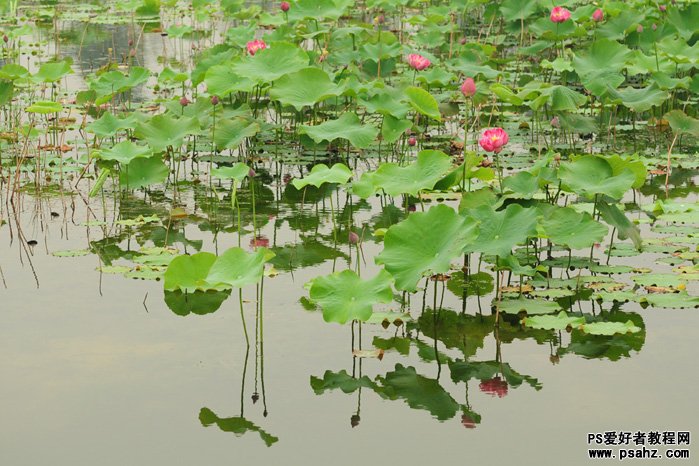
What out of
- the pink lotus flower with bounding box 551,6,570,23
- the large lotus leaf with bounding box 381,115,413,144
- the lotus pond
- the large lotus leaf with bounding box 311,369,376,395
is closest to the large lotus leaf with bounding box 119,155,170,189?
the lotus pond

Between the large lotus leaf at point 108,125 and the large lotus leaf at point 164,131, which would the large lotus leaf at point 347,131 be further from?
the large lotus leaf at point 108,125

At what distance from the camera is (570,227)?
3621mm

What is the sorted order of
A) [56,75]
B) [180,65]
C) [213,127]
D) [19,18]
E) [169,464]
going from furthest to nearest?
[19,18]
[180,65]
[56,75]
[213,127]
[169,464]

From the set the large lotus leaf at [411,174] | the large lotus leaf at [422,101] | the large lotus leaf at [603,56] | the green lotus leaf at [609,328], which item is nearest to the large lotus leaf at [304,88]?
the large lotus leaf at [422,101]

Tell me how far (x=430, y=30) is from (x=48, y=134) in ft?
8.76

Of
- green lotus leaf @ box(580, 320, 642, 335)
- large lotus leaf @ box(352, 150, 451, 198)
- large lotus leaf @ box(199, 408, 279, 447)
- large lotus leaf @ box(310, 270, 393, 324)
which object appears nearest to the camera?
large lotus leaf @ box(199, 408, 279, 447)

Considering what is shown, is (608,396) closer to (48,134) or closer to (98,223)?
(98,223)

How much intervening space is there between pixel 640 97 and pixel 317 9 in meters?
2.11

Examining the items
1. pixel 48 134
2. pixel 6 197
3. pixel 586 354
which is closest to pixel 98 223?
pixel 6 197

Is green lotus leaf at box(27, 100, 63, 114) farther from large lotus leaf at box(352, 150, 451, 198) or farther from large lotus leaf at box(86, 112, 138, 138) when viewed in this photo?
large lotus leaf at box(352, 150, 451, 198)

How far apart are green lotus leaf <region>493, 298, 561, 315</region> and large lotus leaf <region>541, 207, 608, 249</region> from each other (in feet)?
0.65

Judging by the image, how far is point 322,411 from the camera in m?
2.84

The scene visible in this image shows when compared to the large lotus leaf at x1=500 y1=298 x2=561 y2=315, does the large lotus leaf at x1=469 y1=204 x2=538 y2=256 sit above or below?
above

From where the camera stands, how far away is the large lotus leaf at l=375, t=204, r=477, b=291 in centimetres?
319
